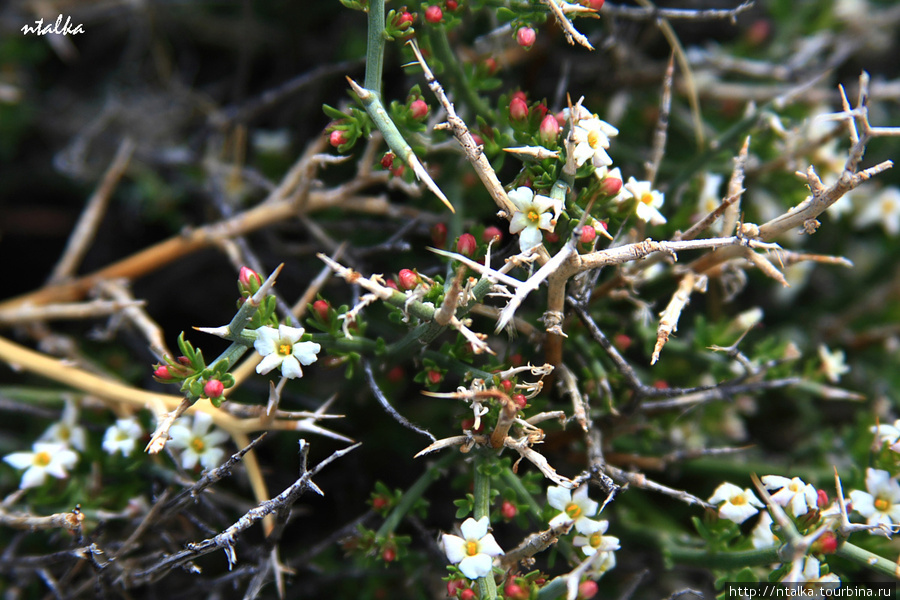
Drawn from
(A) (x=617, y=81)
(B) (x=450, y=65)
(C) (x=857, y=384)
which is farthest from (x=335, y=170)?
(C) (x=857, y=384)

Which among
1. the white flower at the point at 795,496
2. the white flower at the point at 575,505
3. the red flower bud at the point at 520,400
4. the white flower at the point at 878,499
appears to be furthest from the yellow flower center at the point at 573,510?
the white flower at the point at 878,499

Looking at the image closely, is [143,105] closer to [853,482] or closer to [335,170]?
[335,170]

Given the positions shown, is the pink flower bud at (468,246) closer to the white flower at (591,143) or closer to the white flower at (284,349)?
the white flower at (591,143)

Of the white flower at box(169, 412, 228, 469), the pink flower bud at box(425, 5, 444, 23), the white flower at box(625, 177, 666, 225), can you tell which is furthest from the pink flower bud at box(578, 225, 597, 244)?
the white flower at box(169, 412, 228, 469)

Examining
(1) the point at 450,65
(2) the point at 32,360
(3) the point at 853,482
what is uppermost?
(1) the point at 450,65

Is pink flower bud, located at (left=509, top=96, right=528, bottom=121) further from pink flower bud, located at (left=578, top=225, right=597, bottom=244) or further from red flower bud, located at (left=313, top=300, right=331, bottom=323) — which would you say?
red flower bud, located at (left=313, top=300, right=331, bottom=323)

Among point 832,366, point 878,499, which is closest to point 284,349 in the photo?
point 878,499
